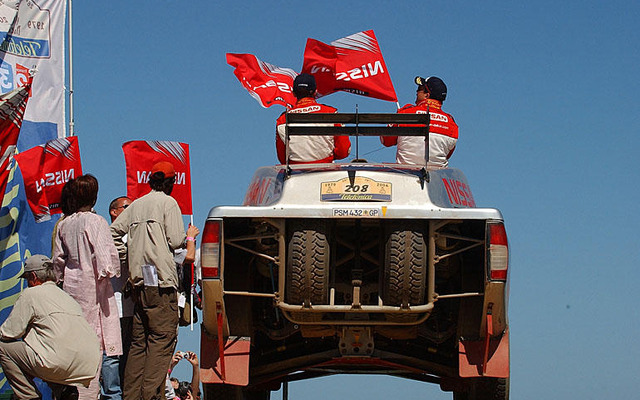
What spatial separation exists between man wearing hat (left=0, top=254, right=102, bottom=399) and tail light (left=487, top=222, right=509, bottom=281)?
3036mm

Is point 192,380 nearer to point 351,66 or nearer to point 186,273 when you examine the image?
point 186,273

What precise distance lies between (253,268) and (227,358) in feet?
2.44

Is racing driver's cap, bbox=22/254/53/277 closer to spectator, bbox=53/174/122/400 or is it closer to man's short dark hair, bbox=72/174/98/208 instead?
spectator, bbox=53/174/122/400

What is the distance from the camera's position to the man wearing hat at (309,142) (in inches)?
397

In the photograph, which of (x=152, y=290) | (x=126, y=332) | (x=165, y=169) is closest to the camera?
(x=152, y=290)

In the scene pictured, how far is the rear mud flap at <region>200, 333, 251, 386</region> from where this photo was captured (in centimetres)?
841

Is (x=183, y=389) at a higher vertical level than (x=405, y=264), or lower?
lower

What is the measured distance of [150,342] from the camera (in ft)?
28.9

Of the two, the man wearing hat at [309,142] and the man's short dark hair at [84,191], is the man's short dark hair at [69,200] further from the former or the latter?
the man wearing hat at [309,142]

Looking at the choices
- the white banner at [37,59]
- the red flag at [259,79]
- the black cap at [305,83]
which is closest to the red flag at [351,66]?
the red flag at [259,79]

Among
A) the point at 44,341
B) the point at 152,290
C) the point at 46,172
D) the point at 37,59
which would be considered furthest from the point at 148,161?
the point at 44,341

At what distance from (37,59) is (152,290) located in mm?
7591

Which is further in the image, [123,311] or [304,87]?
[304,87]

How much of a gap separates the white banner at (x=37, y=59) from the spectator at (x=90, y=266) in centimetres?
596
